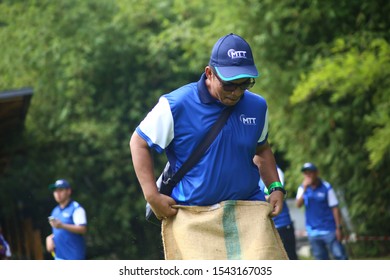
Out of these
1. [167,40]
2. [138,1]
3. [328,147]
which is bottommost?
[328,147]

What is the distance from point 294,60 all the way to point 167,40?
5107mm

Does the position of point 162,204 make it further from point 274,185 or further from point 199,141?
point 274,185

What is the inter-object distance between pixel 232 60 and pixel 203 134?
1.54 feet

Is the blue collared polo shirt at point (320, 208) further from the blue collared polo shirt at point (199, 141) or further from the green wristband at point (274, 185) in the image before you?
the blue collared polo shirt at point (199, 141)

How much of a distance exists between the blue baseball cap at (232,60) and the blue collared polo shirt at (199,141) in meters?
0.20

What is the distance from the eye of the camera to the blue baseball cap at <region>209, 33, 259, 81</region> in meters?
6.05

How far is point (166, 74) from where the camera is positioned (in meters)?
27.4

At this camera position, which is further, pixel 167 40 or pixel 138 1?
pixel 138 1

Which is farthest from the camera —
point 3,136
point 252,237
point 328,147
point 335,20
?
point 3,136

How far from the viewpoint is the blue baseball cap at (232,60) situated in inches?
238

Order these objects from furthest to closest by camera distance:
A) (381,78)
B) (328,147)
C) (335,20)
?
(328,147), (335,20), (381,78)

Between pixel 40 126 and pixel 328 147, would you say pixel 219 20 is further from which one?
pixel 40 126

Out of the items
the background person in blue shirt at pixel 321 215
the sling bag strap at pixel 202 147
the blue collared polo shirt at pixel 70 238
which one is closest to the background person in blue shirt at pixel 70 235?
the blue collared polo shirt at pixel 70 238

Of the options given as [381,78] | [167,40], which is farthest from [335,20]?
[167,40]
